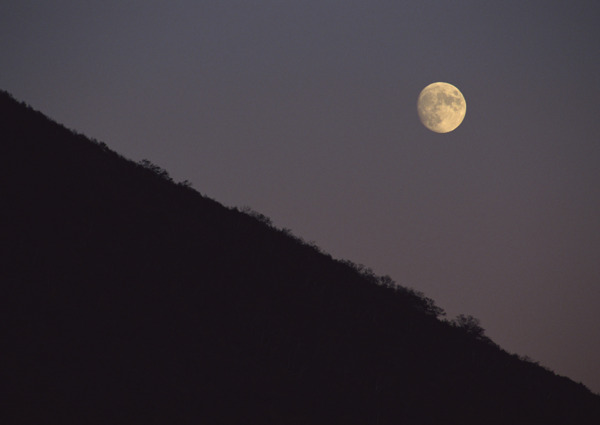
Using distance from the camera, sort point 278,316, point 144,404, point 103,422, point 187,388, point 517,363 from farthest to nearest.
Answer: point 517,363, point 278,316, point 187,388, point 144,404, point 103,422

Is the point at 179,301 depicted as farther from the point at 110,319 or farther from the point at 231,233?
the point at 231,233

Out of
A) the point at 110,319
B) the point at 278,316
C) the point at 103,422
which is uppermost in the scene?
the point at 278,316

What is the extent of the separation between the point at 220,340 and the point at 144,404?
6.35m

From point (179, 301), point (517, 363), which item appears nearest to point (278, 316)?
point (179, 301)

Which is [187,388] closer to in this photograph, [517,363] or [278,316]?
[278,316]

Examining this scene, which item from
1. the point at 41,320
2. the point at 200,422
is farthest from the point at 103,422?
the point at 41,320

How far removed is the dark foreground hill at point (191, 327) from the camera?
55.2 ft

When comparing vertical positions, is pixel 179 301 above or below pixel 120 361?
above

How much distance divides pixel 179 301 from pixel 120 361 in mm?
6282

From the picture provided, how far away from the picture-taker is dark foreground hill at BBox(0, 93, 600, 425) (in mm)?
16812

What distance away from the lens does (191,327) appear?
22203 millimetres

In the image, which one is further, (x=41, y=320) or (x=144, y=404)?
(x=41, y=320)

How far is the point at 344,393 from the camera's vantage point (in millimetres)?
21828

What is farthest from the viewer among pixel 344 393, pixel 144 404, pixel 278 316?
pixel 278 316
